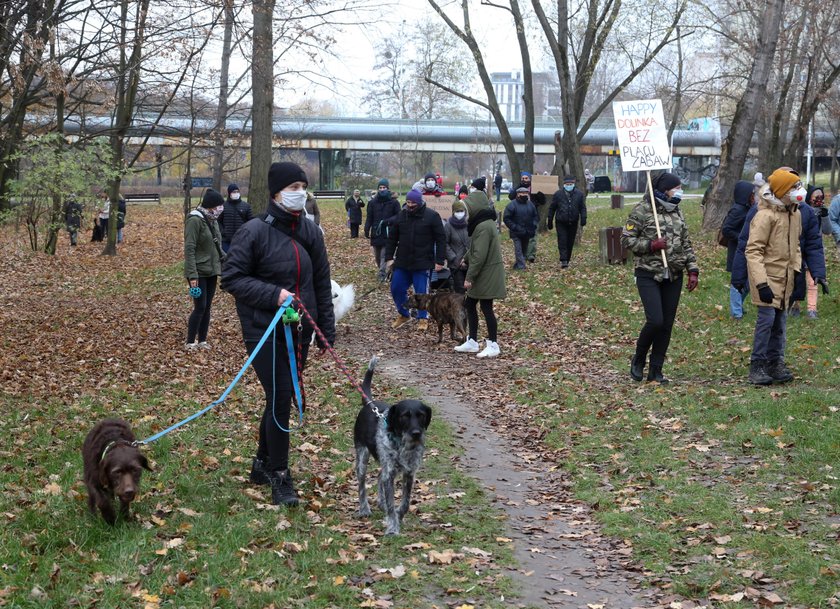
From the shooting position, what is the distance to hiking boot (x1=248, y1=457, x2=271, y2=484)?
7.14 meters

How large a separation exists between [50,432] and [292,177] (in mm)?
4011

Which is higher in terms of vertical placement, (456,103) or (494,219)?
(456,103)

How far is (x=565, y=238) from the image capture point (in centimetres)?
2148

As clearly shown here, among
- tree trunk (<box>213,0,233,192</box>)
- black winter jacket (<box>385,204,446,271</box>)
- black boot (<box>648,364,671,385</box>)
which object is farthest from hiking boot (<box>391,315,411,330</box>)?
tree trunk (<box>213,0,233,192</box>)

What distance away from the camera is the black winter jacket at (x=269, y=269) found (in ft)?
20.8

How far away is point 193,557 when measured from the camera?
5641 millimetres

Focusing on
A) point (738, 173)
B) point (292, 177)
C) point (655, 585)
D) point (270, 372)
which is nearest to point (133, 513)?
point (270, 372)

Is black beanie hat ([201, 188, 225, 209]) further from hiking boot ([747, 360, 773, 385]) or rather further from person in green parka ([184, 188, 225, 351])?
hiking boot ([747, 360, 773, 385])

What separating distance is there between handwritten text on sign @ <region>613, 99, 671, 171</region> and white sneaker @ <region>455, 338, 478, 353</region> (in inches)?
143

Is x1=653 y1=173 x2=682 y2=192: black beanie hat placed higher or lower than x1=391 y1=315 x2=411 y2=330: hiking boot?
higher

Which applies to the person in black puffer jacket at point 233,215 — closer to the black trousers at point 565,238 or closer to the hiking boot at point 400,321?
the hiking boot at point 400,321

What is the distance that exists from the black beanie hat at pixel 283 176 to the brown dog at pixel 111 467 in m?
1.92

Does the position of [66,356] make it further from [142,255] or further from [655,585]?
[142,255]

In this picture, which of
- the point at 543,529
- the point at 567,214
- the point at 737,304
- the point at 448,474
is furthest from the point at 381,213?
the point at 543,529
